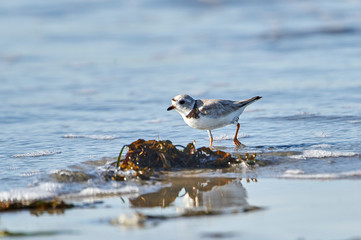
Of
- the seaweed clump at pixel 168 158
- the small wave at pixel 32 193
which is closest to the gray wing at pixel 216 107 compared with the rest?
the seaweed clump at pixel 168 158

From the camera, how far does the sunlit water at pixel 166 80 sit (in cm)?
649

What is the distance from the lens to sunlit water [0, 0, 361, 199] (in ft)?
21.3

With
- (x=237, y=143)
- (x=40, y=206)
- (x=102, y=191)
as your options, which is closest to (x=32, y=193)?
(x=40, y=206)

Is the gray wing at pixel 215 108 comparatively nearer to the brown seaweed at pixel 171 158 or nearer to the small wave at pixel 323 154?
the brown seaweed at pixel 171 158

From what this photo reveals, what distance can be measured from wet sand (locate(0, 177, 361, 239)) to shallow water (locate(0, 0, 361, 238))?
0.38m

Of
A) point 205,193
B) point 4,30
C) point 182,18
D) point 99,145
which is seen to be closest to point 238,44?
point 182,18

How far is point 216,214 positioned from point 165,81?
7171 mm

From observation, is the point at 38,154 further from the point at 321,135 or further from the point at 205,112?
the point at 321,135

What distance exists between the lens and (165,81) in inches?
449

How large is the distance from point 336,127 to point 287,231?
3994 millimetres

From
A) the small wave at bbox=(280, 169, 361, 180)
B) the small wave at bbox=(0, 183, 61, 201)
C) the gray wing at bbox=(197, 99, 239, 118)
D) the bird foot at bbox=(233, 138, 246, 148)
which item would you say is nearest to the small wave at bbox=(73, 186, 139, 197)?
the small wave at bbox=(0, 183, 61, 201)

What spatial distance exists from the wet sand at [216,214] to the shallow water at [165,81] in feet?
1.25

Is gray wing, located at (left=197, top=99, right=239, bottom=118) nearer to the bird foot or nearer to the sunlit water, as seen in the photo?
the bird foot

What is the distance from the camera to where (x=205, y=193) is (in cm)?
512
